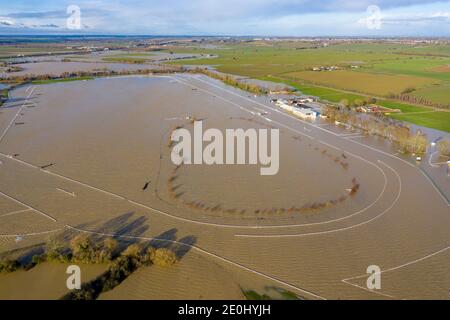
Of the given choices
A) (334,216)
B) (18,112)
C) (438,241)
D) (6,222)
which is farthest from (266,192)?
(18,112)

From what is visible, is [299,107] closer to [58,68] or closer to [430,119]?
[430,119]

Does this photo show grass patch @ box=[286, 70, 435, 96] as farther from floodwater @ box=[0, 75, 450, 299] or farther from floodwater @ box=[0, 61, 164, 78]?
floodwater @ box=[0, 61, 164, 78]

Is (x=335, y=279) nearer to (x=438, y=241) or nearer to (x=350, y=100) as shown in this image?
(x=438, y=241)

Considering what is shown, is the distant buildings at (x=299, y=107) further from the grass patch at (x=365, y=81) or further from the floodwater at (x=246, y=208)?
the grass patch at (x=365, y=81)

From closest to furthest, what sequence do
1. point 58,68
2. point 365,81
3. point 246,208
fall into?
point 246,208 → point 365,81 → point 58,68

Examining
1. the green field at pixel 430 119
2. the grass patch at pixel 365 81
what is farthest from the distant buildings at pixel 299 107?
the grass patch at pixel 365 81

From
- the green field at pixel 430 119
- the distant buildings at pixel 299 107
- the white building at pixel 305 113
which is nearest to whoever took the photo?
the green field at pixel 430 119

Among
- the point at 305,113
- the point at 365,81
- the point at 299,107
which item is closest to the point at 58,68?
the point at 299,107
